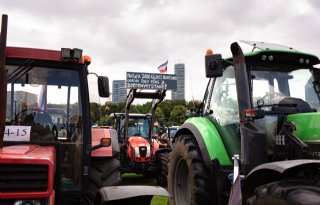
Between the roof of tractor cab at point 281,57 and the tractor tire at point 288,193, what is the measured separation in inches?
77.4

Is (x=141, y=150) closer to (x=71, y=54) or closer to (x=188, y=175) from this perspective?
(x=188, y=175)

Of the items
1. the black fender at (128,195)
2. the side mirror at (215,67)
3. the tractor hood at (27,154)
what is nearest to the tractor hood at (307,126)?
the side mirror at (215,67)

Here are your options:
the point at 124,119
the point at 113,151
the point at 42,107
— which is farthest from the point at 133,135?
the point at 42,107

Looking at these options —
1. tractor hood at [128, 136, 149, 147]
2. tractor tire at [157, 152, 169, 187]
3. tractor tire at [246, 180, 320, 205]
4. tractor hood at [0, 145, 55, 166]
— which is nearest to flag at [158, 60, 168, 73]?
tractor hood at [128, 136, 149, 147]

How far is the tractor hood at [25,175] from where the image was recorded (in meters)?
3.13

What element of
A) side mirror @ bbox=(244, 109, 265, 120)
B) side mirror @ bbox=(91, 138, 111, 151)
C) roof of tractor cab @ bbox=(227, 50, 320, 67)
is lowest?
side mirror @ bbox=(91, 138, 111, 151)

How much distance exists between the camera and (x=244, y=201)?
390 cm

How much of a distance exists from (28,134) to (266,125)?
2.68 meters

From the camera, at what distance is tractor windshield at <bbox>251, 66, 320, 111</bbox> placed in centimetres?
489

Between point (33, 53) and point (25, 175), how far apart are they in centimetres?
166

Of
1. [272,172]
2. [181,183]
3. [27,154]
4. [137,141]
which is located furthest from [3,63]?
[137,141]

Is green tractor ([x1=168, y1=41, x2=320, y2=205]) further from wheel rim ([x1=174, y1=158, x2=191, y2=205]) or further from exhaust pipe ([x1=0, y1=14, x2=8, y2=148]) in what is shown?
exhaust pipe ([x1=0, y1=14, x2=8, y2=148])

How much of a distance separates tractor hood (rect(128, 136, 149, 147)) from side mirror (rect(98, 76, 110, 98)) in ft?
22.6

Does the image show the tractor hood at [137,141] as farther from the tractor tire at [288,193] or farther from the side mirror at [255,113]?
the tractor tire at [288,193]
